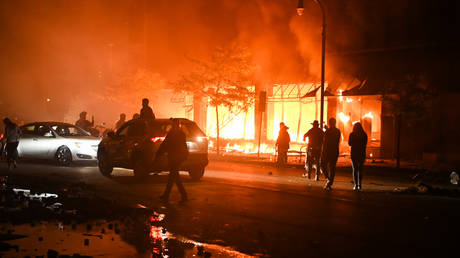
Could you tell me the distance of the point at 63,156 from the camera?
1925 centimetres

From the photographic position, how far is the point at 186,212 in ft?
34.5

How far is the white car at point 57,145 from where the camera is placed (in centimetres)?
1919

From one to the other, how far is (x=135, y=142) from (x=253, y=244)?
7.94 m

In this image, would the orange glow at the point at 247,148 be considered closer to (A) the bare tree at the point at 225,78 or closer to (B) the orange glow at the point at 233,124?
(B) the orange glow at the point at 233,124

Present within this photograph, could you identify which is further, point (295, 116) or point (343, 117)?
point (295, 116)

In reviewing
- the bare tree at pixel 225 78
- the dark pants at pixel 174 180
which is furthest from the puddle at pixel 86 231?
the bare tree at pixel 225 78

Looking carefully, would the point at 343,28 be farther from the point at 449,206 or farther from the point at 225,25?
the point at 449,206

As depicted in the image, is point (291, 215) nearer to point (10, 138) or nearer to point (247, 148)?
point (10, 138)

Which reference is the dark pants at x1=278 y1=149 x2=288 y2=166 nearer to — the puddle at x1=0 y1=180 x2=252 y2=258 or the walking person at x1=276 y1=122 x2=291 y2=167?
the walking person at x1=276 y1=122 x2=291 y2=167

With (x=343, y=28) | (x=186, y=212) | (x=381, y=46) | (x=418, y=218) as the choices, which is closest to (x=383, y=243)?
(x=418, y=218)

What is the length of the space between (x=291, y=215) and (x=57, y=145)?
1127cm

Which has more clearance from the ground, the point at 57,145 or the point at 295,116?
the point at 295,116

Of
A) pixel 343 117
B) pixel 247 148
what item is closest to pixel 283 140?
pixel 343 117

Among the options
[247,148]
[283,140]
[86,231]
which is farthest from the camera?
[247,148]
